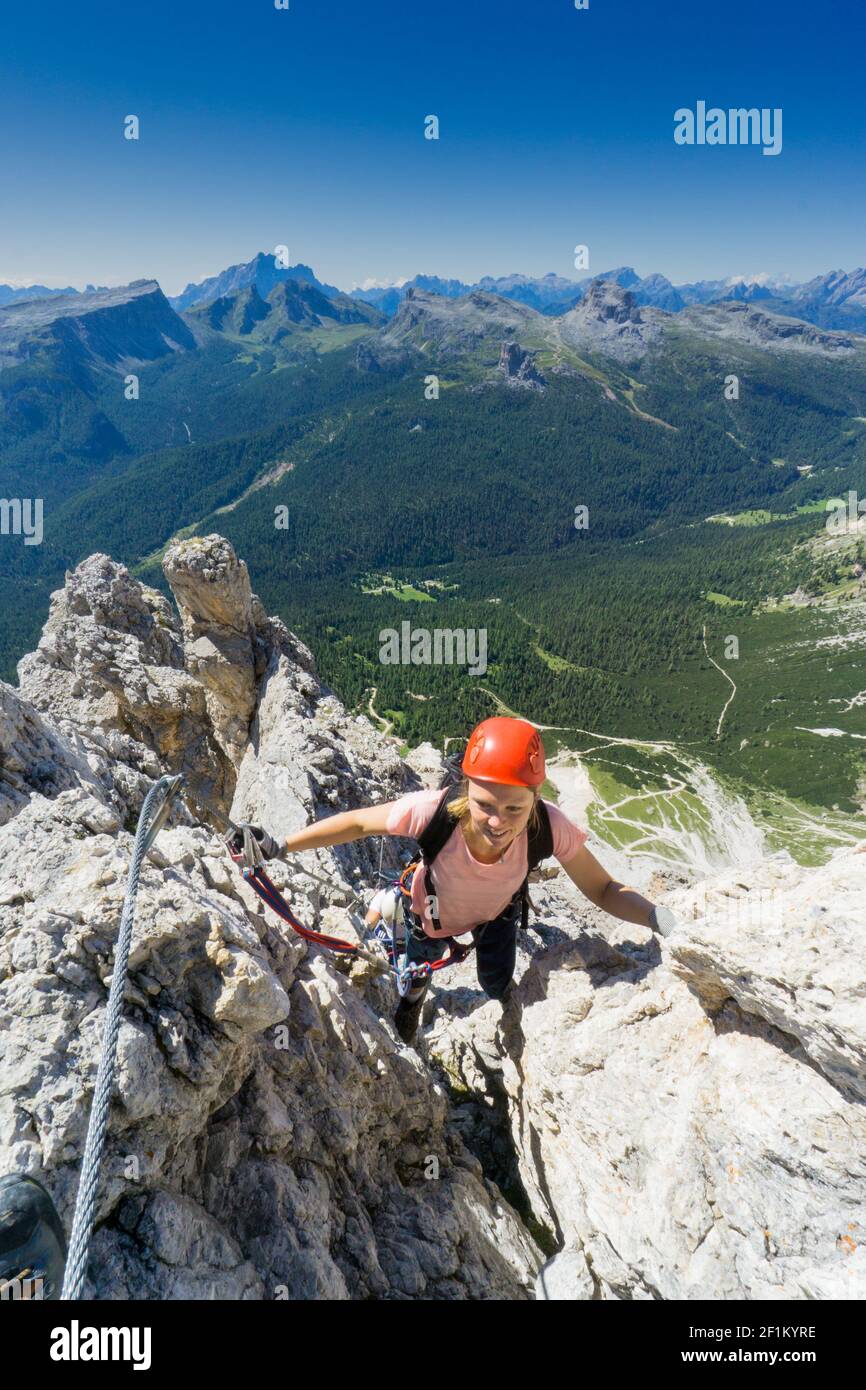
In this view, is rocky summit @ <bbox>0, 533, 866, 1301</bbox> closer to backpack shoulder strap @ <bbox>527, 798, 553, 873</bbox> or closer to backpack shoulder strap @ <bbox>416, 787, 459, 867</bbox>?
backpack shoulder strap @ <bbox>527, 798, 553, 873</bbox>

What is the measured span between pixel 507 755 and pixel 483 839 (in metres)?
1.27

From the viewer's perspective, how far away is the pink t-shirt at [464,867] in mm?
7379

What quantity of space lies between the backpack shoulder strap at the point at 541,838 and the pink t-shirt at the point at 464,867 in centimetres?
6

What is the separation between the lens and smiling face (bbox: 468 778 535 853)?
6477 mm

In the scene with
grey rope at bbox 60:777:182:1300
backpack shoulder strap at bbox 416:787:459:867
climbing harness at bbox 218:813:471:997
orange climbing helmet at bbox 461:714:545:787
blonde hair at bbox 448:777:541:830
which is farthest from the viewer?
backpack shoulder strap at bbox 416:787:459:867

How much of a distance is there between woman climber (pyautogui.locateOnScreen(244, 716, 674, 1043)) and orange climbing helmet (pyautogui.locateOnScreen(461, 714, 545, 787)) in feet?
0.03

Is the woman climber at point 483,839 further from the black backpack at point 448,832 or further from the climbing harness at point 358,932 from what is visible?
the climbing harness at point 358,932

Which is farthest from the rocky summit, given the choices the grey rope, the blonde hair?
the blonde hair

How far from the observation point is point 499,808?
6551mm

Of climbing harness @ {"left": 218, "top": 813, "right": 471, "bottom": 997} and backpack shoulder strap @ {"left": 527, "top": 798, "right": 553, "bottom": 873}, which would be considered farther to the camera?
backpack shoulder strap @ {"left": 527, "top": 798, "right": 553, "bottom": 873}

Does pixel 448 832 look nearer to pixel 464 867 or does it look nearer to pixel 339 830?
pixel 464 867
